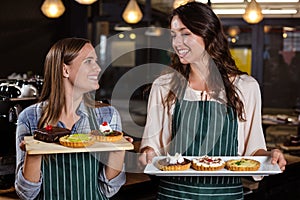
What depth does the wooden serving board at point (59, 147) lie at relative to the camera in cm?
198

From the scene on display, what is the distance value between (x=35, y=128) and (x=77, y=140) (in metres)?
0.28

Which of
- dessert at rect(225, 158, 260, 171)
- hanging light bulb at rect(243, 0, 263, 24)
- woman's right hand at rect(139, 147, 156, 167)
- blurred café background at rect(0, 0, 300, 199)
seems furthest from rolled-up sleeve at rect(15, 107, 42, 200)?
blurred café background at rect(0, 0, 300, 199)

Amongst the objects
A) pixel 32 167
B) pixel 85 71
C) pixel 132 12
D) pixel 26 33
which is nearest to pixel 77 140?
pixel 32 167

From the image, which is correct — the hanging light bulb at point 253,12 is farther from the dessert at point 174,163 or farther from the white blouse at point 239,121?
the dessert at point 174,163

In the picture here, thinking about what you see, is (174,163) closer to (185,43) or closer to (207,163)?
(207,163)

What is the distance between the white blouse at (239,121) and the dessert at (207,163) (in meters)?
0.18

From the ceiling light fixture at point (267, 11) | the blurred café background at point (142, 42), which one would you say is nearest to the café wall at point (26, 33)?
the blurred café background at point (142, 42)

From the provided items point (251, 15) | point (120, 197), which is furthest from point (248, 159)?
point (251, 15)

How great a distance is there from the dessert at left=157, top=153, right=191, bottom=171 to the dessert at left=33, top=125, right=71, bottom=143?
16.3 inches

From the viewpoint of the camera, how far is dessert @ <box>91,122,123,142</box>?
84.2 inches

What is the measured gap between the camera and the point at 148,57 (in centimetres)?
891

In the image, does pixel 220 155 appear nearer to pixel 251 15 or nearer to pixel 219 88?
pixel 219 88

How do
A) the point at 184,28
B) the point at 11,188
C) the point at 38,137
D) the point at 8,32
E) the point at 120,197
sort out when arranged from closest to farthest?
the point at 38,137 < the point at 184,28 < the point at 11,188 < the point at 120,197 < the point at 8,32

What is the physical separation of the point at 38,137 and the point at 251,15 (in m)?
4.88
